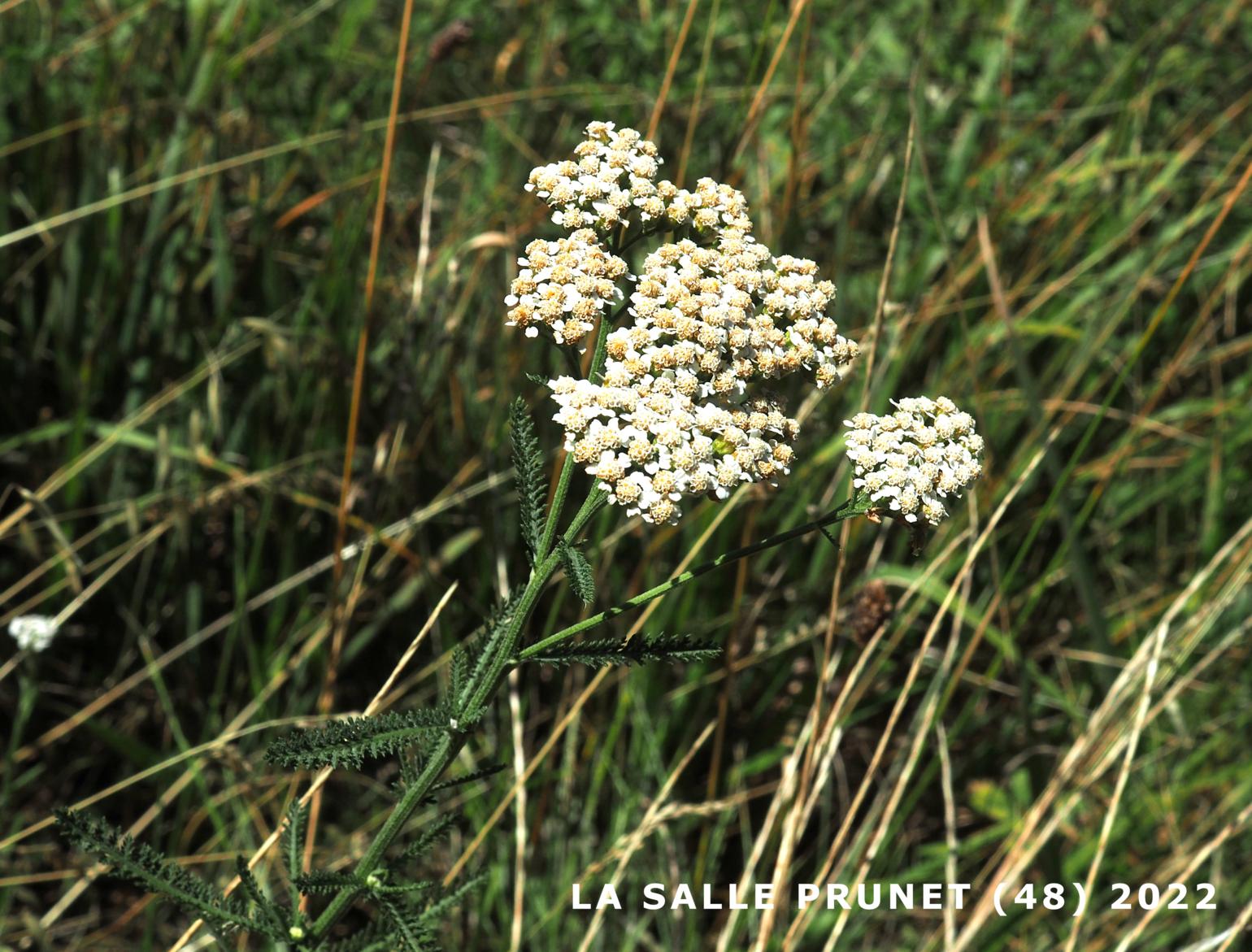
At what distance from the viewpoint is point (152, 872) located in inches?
66.4

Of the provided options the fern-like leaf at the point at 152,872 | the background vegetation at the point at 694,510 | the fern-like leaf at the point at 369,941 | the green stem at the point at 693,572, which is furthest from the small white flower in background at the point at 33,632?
the green stem at the point at 693,572

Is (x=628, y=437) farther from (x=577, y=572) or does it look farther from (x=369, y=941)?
(x=369, y=941)

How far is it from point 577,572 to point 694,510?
5.68 ft

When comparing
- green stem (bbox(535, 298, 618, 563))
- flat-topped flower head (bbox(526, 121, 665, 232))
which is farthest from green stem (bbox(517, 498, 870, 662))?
flat-topped flower head (bbox(526, 121, 665, 232))

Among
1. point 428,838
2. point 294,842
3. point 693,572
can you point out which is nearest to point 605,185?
point 693,572

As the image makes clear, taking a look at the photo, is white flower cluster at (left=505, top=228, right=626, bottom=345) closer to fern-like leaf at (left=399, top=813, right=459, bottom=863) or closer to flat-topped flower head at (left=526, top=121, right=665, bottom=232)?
flat-topped flower head at (left=526, top=121, right=665, bottom=232)

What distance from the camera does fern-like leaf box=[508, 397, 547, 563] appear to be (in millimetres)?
1612

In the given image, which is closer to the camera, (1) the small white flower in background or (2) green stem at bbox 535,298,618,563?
(2) green stem at bbox 535,298,618,563

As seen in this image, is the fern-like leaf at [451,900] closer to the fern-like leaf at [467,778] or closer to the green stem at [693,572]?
the fern-like leaf at [467,778]

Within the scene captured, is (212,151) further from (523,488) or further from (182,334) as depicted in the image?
(523,488)

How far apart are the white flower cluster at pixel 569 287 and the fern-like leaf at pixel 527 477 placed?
0.38 feet

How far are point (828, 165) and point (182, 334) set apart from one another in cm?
207

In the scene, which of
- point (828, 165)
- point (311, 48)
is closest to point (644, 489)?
point (828, 165)

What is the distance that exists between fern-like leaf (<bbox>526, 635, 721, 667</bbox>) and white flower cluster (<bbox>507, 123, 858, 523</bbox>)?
17 centimetres
